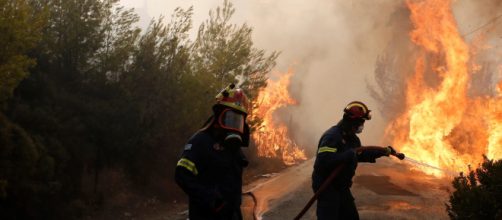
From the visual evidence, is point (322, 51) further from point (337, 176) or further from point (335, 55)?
point (337, 176)

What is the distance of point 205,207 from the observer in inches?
138

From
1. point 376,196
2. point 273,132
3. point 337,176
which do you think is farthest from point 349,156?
point 273,132

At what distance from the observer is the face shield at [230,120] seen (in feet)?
12.3

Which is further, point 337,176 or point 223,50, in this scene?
point 223,50

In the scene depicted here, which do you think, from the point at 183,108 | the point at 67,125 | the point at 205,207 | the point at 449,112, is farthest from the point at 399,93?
the point at 205,207

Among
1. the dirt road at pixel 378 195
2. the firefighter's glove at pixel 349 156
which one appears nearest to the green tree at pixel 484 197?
the firefighter's glove at pixel 349 156

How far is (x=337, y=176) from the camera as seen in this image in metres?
5.09

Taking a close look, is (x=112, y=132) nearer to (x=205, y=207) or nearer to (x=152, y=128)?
(x=152, y=128)

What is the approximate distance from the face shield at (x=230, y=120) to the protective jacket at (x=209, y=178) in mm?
150

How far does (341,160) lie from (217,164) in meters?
1.77

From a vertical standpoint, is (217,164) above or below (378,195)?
above

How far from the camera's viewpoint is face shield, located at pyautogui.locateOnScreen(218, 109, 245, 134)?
3.75 m

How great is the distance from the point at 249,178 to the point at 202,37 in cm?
593

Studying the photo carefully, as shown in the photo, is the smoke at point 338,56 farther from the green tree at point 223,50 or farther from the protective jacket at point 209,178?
the protective jacket at point 209,178
